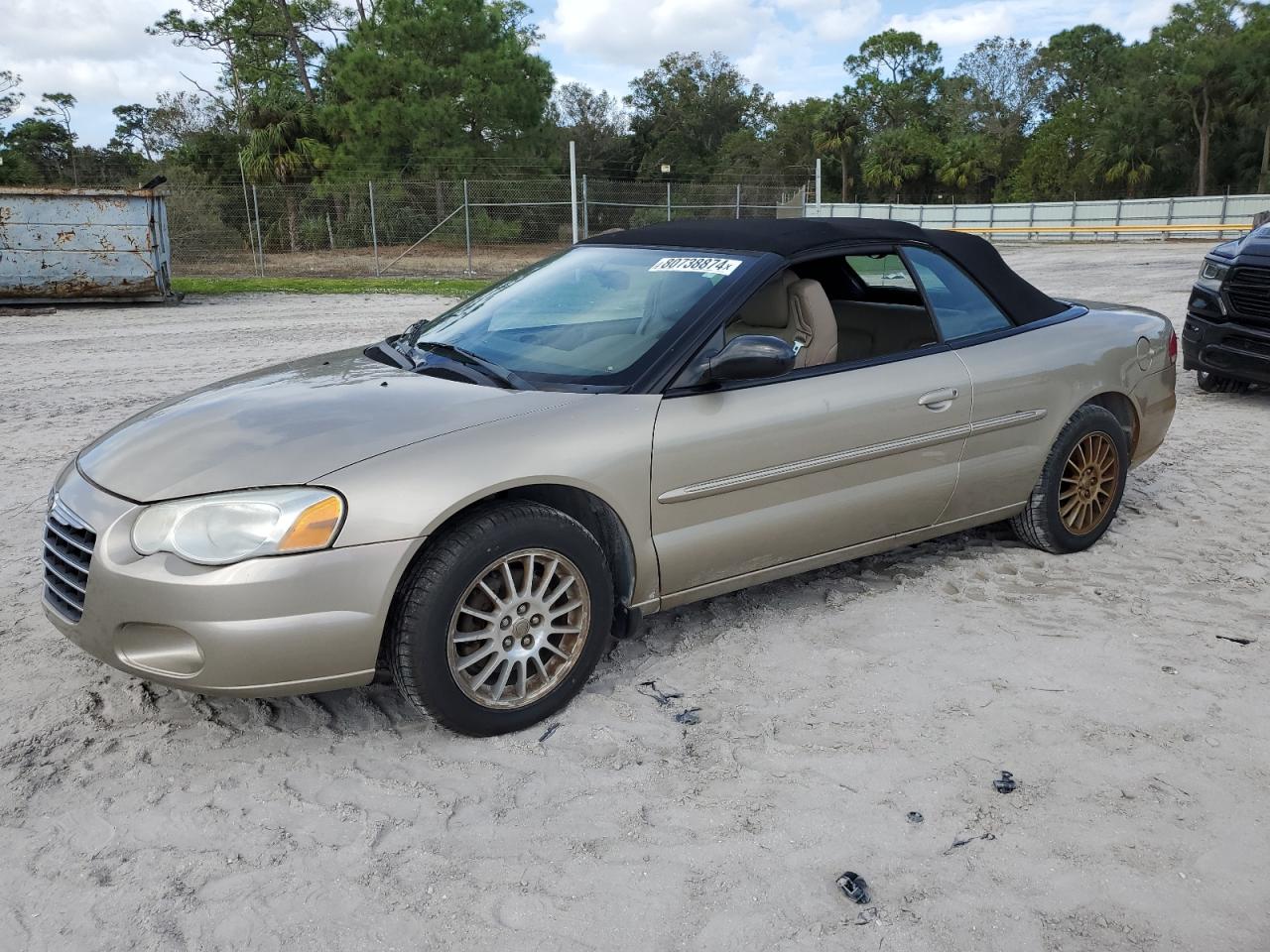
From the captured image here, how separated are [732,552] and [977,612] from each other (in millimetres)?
1158

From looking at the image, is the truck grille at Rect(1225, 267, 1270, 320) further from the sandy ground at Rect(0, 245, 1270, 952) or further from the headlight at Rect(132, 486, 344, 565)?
the headlight at Rect(132, 486, 344, 565)

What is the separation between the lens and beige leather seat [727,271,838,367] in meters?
4.02

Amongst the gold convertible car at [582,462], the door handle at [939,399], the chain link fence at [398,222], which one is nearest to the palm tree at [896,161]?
the chain link fence at [398,222]

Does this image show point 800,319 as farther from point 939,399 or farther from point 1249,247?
point 1249,247

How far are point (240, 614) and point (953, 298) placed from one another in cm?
306

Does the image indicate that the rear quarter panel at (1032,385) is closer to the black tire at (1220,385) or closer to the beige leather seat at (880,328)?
the beige leather seat at (880,328)

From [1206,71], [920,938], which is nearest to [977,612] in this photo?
[920,938]

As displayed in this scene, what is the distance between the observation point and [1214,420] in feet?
25.0

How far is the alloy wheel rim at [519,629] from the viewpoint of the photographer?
10.2 feet

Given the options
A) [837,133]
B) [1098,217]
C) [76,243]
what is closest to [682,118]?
[837,133]

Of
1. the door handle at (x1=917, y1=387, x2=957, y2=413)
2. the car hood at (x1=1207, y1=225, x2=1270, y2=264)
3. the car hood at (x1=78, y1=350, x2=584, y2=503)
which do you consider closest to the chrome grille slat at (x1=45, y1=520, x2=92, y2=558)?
the car hood at (x1=78, y1=350, x2=584, y2=503)

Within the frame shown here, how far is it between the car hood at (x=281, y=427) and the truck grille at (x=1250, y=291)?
6.33m

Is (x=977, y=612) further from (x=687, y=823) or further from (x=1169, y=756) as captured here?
(x=687, y=823)

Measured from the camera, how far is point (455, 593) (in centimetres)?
300
